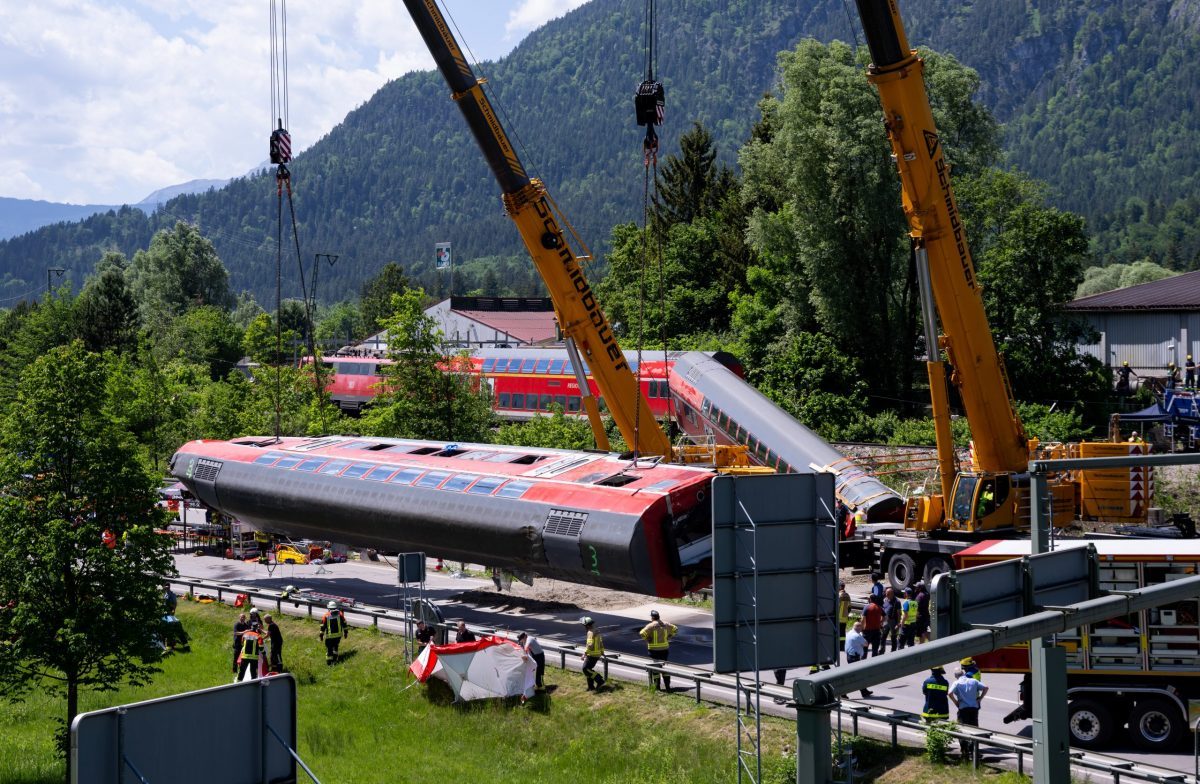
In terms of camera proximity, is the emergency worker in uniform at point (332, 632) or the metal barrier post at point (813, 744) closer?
the metal barrier post at point (813, 744)

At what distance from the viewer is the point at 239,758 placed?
9.88 meters

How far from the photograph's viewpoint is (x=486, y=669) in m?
28.2

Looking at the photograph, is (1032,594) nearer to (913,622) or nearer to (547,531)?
(913,622)

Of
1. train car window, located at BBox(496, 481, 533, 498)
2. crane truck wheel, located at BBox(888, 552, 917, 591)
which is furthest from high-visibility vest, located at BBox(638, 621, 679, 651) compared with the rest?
crane truck wheel, located at BBox(888, 552, 917, 591)

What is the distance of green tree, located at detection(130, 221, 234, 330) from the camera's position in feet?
440

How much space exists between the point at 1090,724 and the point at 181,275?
417ft

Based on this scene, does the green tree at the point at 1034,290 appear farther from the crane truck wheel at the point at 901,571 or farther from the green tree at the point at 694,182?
the green tree at the point at 694,182

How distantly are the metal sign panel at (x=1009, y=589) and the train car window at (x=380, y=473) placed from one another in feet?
89.9

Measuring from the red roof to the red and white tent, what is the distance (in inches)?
3607

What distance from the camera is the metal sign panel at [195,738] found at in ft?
29.1

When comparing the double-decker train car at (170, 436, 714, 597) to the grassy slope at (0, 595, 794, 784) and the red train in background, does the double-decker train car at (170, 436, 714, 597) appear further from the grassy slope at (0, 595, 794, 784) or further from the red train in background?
the red train in background

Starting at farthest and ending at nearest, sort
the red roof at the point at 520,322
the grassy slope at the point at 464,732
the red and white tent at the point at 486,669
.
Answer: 1. the red roof at the point at 520,322
2. the red and white tent at the point at 486,669
3. the grassy slope at the point at 464,732

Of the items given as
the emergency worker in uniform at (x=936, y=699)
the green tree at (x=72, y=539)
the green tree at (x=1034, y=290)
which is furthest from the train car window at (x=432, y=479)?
the green tree at (x=1034, y=290)

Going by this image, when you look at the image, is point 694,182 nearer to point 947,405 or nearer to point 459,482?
point 459,482
